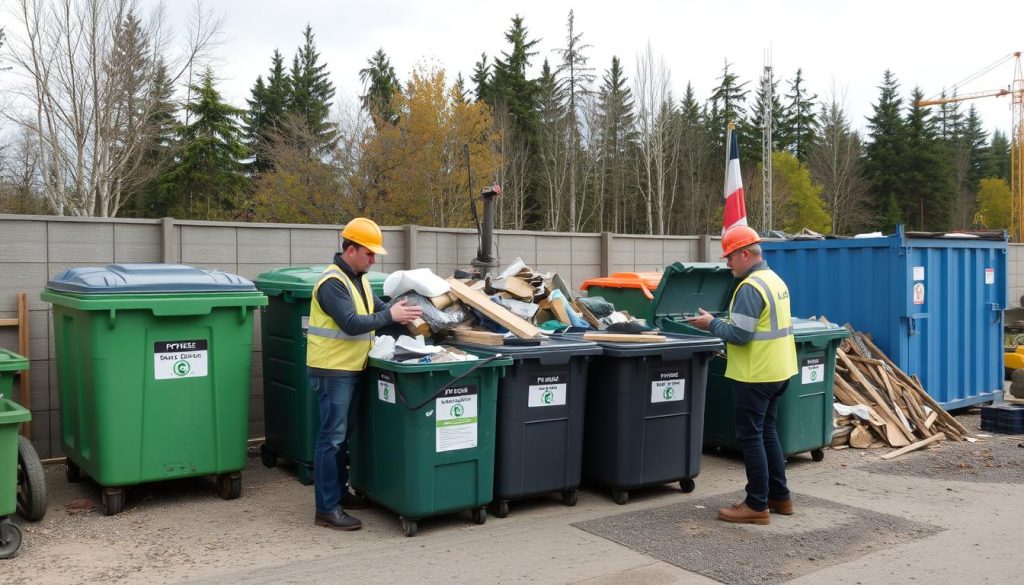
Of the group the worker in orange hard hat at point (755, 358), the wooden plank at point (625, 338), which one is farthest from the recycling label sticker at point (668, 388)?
the worker in orange hard hat at point (755, 358)

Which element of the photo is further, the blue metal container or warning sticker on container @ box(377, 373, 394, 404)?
the blue metal container

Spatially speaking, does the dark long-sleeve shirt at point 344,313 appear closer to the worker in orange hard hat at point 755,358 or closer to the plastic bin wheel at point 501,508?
the plastic bin wheel at point 501,508

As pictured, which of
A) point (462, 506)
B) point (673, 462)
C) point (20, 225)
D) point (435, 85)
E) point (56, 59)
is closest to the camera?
point (462, 506)

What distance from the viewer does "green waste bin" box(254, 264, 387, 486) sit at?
20.1 feet

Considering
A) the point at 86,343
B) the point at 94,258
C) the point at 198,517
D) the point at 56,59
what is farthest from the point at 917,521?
the point at 56,59

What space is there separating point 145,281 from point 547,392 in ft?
8.97

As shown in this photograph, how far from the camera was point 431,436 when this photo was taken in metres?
5.00

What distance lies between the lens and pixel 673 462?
591 cm

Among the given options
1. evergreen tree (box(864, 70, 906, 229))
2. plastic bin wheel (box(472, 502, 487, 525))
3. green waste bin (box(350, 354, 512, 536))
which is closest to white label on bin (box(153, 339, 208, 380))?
green waste bin (box(350, 354, 512, 536))

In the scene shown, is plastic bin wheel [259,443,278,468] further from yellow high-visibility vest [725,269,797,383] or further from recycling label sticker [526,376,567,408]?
yellow high-visibility vest [725,269,797,383]

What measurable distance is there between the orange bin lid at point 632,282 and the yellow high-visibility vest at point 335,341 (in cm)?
415

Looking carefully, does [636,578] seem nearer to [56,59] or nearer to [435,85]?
[56,59]

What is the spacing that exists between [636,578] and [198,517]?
9.48 feet

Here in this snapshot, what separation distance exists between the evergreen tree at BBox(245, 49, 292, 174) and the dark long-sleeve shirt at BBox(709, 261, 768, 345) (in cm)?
3668
